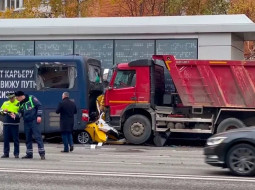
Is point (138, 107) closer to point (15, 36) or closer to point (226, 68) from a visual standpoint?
point (226, 68)

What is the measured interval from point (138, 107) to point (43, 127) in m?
3.37

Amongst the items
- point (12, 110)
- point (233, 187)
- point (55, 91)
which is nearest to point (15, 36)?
point (55, 91)

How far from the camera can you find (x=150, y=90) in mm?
24109

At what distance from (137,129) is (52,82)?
340 cm

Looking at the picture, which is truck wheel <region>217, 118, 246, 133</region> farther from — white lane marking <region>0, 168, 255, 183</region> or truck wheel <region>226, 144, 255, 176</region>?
white lane marking <region>0, 168, 255, 183</region>

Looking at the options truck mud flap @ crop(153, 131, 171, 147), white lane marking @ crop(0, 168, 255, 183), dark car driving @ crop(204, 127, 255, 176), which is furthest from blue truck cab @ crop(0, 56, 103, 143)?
dark car driving @ crop(204, 127, 255, 176)

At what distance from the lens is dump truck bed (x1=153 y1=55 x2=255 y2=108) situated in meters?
23.2

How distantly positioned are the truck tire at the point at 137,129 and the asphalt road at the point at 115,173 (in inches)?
169

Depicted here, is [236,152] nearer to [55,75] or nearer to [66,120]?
[66,120]

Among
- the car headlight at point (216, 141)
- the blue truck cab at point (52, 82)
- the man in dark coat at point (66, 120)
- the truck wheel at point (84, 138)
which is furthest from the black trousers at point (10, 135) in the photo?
the truck wheel at point (84, 138)

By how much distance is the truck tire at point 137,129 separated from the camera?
2406cm

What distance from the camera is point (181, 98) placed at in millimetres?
23750

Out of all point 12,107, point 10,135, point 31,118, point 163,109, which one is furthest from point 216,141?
point 163,109

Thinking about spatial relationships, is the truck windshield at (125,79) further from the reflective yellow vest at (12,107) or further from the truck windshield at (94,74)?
the reflective yellow vest at (12,107)
